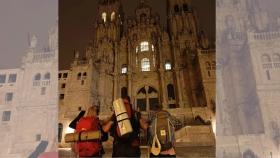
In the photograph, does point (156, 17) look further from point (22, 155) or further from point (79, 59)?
point (22, 155)

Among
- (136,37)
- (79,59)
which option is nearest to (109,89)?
(79,59)

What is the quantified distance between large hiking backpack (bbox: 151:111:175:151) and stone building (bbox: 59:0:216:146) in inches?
402

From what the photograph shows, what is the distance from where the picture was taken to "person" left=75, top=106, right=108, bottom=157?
317 cm

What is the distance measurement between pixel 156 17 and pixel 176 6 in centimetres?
191

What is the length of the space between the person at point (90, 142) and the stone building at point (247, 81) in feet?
23.2

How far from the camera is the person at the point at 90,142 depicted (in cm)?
317

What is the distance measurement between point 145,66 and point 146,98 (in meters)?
2.16

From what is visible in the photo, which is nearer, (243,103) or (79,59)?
(243,103)

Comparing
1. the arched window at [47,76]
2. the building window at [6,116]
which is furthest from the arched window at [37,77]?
the building window at [6,116]

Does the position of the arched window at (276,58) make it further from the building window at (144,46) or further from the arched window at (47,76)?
the arched window at (47,76)

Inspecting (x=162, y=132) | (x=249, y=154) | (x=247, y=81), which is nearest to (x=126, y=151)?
(x=162, y=132)

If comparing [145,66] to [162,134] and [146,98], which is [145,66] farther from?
[162,134]

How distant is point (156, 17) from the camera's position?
19016 millimetres

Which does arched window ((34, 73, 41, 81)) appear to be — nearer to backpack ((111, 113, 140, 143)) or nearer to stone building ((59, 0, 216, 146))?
stone building ((59, 0, 216, 146))
